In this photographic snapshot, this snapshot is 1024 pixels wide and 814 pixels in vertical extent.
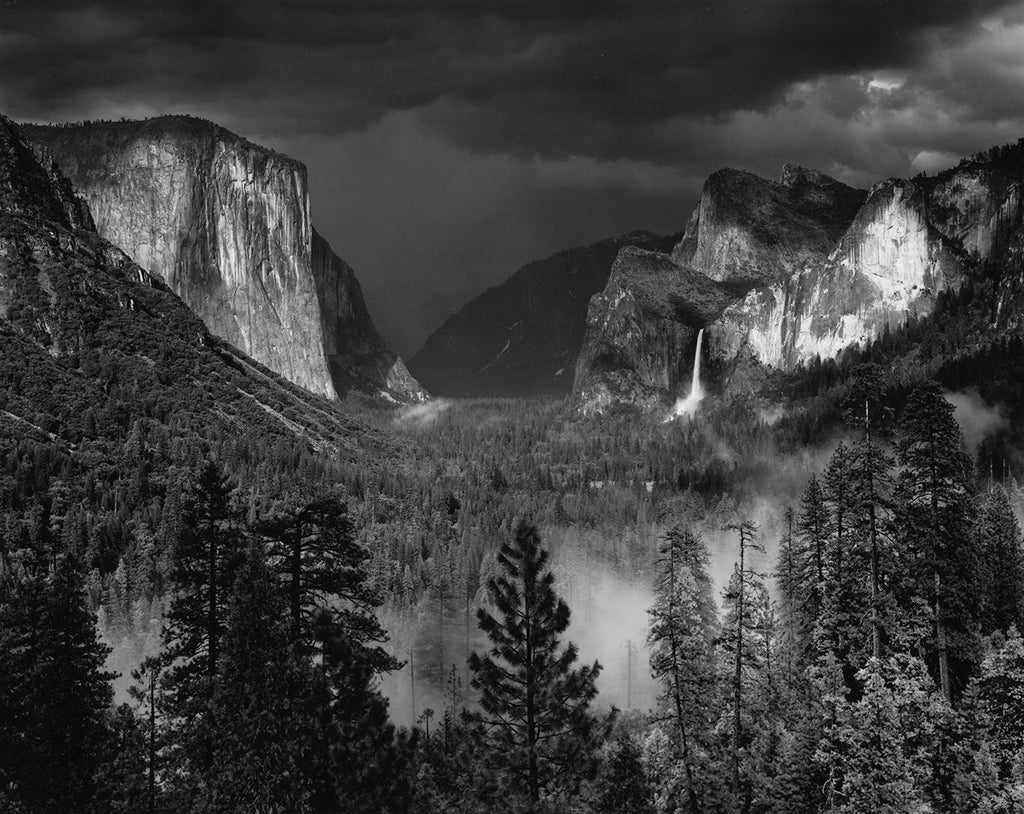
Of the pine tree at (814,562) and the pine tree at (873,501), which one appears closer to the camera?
the pine tree at (873,501)

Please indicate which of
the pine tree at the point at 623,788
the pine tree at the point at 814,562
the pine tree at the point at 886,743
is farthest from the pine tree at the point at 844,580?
the pine tree at the point at 623,788

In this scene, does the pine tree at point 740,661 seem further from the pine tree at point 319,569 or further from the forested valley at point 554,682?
the pine tree at point 319,569

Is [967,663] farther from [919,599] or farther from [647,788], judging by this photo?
[647,788]

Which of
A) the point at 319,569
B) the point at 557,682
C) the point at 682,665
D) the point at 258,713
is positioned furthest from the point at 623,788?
the point at 258,713

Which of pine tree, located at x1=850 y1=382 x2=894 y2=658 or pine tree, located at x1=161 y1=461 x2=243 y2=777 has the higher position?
pine tree, located at x1=850 y1=382 x2=894 y2=658

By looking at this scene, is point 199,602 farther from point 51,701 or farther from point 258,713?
point 51,701

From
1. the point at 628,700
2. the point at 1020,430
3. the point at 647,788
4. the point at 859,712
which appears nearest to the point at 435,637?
the point at 628,700

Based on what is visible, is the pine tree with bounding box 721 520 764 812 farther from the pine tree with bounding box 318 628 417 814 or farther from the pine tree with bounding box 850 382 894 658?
the pine tree with bounding box 318 628 417 814

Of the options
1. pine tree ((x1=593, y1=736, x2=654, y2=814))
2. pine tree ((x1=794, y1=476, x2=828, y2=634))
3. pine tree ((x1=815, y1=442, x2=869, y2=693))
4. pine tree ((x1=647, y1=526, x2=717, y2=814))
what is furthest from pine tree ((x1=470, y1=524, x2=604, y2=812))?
pine tree ((x1=794, y1=476, x2=828, y2=634))

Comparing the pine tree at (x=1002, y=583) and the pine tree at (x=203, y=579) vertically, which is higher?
the pine tree at (x=1002, y=583)
